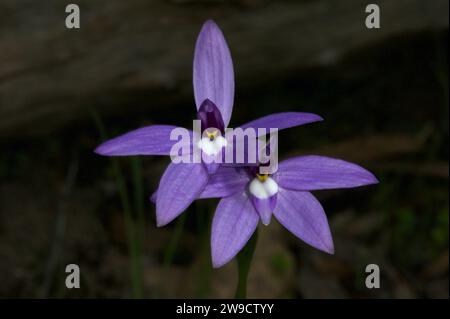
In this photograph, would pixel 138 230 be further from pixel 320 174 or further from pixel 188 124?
pixel 320 174

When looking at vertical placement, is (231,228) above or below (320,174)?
below

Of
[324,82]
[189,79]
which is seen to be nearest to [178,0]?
[189,79]

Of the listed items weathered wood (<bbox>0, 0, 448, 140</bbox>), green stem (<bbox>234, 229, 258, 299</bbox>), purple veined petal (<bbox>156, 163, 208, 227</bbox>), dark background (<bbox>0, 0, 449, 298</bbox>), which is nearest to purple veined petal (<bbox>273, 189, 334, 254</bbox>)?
green stem (<bbox>234, 229, 258, 299</bbox>)

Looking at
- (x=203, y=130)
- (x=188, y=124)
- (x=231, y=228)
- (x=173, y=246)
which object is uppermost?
(x=188, y=124)

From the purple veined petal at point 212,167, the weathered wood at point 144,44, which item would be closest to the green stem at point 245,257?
the purple veined petal at point 212,167

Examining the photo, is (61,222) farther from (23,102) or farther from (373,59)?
(373,59)

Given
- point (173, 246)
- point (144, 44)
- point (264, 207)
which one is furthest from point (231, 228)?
point (144, 44)

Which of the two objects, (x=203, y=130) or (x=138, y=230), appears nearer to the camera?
(x=203, y=130)

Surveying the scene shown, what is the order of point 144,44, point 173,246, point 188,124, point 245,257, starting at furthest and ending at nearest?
point 188,124 < point 144,44 < point 173,246 < point 245,257

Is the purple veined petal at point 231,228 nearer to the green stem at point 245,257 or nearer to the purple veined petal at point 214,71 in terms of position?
the green stem at point 245,257

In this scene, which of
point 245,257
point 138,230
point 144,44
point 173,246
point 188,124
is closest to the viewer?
point 245,257
